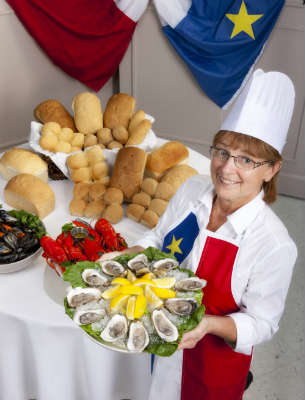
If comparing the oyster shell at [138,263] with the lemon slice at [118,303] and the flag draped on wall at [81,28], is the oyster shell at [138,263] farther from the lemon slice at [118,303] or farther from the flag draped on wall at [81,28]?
the flag draped on wall at [81,28]

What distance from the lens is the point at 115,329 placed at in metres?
1.23

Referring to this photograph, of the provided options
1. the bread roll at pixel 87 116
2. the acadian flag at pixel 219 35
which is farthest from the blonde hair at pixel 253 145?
the acadian flag at pixel 219 35

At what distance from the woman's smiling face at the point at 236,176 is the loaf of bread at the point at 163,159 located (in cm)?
81

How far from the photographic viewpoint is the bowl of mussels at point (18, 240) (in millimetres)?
1639

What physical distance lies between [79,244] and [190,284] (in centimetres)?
57

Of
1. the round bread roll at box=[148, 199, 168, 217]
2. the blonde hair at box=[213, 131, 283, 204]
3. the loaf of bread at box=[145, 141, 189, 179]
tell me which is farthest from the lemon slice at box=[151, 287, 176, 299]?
the loaf of bread at box=[145, 141, 189, 179]

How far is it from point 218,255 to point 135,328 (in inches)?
15.6

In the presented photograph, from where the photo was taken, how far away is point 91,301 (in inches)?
51.4

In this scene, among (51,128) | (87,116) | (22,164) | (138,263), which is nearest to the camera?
(138,263)

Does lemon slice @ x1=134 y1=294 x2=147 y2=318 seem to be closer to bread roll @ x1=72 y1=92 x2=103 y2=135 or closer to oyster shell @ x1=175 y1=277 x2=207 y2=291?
oyster shell @ x1=175 y1=277 x2=207 y2=291

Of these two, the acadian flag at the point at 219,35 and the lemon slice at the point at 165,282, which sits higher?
the acadian flag at the point at 219,35

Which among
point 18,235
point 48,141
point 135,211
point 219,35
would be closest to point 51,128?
point 48,141


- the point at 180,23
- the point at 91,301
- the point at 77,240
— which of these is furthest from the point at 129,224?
the point at 180,23

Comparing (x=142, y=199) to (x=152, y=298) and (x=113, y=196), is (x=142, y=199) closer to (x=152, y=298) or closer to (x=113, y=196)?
(x=113, y=196)
